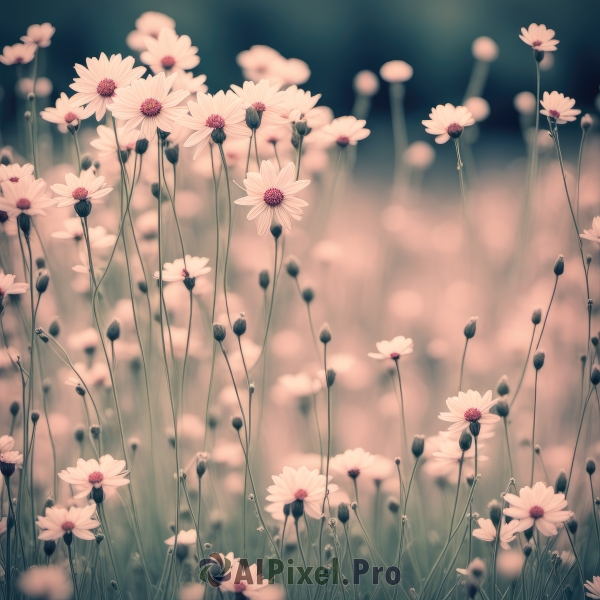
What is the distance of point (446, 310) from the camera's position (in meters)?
0.92

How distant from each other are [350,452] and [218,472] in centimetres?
23

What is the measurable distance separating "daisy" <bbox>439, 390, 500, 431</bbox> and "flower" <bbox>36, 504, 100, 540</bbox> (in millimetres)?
299

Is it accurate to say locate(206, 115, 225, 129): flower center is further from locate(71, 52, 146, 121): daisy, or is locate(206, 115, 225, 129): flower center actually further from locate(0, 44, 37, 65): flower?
locate(0, 44, 37, 65): flower

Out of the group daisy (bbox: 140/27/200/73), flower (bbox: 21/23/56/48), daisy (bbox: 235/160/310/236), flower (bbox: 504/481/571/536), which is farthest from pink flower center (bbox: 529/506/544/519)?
flower (bbox: 21/23/56/48)

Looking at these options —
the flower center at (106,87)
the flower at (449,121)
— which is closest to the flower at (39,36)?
the flower center at (106,87)

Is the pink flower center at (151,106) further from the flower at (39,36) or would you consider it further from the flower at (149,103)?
the flower at (39,36)

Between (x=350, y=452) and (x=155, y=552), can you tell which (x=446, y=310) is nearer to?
(x=350, y=452)

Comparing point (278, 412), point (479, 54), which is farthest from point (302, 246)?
point (479, 54)

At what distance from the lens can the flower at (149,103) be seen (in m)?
0.51

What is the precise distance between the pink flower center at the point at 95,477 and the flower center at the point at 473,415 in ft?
1.00

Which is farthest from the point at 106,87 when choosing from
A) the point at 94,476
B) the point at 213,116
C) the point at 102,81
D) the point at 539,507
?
the point at 539,507

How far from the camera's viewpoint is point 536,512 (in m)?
0.47

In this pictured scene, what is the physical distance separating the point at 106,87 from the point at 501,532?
0.52 m

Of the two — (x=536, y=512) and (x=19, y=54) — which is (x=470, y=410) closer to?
(x=536, y=512)
